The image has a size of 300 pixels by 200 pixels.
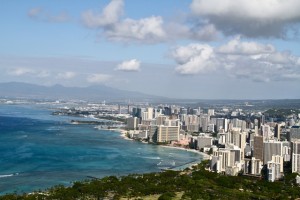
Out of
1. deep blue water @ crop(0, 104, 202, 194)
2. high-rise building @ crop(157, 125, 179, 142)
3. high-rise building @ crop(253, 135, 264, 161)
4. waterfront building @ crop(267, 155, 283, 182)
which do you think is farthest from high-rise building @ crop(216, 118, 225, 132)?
waterfront building @ crop(267, 155, 283, 182)

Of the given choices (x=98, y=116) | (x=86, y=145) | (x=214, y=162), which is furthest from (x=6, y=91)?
(x=214, y=162)

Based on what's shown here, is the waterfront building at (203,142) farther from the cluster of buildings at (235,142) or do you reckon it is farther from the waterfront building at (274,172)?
the waterfront building at (274,172)

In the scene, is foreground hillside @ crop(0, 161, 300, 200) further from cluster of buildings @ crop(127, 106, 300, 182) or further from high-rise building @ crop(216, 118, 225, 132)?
high-rise building @ crop(216, 118, 225, 132)

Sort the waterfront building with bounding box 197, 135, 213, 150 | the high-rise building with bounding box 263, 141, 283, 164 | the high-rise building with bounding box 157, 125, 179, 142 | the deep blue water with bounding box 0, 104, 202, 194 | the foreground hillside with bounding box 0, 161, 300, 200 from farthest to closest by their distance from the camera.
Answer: the high-rise building with bounding box 157, 125, 179, 142
the waterfront building with bounding box 197, 135, 213, 150
the high-rise building with bounding box 263, 141, 283, 164
the deep blue water with bounding box 0, 104, 202, 194
the foreground hillside with bounding box 0, 161, 300, 200

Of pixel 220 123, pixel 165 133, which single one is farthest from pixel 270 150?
pixel 220 123

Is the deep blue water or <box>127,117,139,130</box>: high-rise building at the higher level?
<box>127,117,139,130</box>: high-rise building

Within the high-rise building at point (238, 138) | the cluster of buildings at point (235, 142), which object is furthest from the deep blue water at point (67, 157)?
the high-rise building at point (238, 138)
